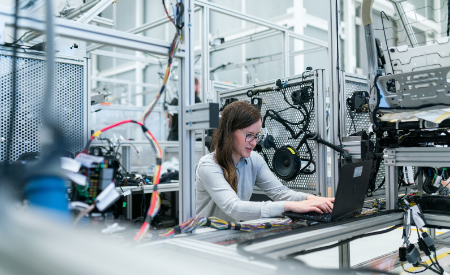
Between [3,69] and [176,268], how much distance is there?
1412mm

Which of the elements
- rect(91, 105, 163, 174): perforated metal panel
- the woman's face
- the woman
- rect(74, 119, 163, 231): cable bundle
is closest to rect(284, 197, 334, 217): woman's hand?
the woman

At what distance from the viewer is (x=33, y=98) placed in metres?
1.60

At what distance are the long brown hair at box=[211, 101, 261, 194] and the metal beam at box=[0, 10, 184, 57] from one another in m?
0.64

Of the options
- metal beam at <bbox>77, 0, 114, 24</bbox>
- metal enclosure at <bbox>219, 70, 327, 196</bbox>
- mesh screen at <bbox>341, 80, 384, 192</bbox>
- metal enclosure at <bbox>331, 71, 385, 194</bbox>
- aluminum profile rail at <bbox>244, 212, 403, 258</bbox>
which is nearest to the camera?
aluminum profile rail at <bbox>244, 212, 403, 258</bbox>

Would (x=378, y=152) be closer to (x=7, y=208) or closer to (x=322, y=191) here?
(x=322, y=191)

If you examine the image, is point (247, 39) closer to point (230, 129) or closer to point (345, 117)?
point (345, 117)

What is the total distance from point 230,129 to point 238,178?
0.22m

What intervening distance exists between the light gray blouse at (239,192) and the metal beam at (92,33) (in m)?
0.56

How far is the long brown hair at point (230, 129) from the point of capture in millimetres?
1464

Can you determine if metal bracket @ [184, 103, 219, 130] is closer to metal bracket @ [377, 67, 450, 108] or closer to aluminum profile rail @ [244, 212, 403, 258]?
aluminum profile rail @ [244, 212, 403, 258]

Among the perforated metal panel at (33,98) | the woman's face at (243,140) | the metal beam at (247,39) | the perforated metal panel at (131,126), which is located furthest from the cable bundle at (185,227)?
the metal beam at (247,39)

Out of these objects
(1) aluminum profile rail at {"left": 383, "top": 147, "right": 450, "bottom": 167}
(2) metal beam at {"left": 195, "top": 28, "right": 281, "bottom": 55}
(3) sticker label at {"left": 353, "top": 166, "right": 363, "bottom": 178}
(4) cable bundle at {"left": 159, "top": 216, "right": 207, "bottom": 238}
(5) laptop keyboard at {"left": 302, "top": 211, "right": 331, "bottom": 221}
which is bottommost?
(5) laptop keyboard at {"left": 302, "top": 211, "right": 331, "bottom": 221}

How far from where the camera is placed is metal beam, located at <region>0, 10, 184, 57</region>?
0.66m

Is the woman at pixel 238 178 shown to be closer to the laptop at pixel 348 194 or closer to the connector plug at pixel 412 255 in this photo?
the laptop at pixel 348 194
